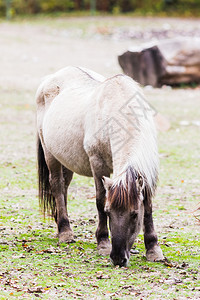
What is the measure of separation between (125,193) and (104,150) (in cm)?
71

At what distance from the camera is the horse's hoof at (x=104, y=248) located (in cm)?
528

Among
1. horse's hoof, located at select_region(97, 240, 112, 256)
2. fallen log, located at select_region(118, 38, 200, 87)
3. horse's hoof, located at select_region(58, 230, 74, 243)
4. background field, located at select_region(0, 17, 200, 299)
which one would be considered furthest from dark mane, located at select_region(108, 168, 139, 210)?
fallen log, located at select_region(118, 38, 200, 87)

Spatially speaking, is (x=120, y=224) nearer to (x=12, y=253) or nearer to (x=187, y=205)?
(x=12, y=253)

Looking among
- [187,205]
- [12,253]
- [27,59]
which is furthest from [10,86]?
[12,253]

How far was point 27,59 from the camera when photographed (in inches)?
803

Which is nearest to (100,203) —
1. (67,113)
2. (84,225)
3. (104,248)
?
(104,248)

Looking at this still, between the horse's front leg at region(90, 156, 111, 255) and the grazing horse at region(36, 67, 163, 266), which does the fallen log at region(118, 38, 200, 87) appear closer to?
the grazing horse at region(36, 67, 163, 266)

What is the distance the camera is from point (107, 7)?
33.2 metres

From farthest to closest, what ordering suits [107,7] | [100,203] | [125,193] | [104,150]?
[107,7]
[100,203]
[104,150]
[125,193]

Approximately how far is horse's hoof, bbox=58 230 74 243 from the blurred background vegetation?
90.1 feet

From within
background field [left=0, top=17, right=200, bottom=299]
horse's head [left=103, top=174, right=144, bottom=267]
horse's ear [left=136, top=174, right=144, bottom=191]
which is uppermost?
horse's ear [left=136, top=174, right=144, bottom=191]

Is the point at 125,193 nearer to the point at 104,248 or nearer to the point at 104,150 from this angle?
the point at 104,150

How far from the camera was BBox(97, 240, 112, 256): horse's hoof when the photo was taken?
528cm

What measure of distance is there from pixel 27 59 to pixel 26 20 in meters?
10.8
